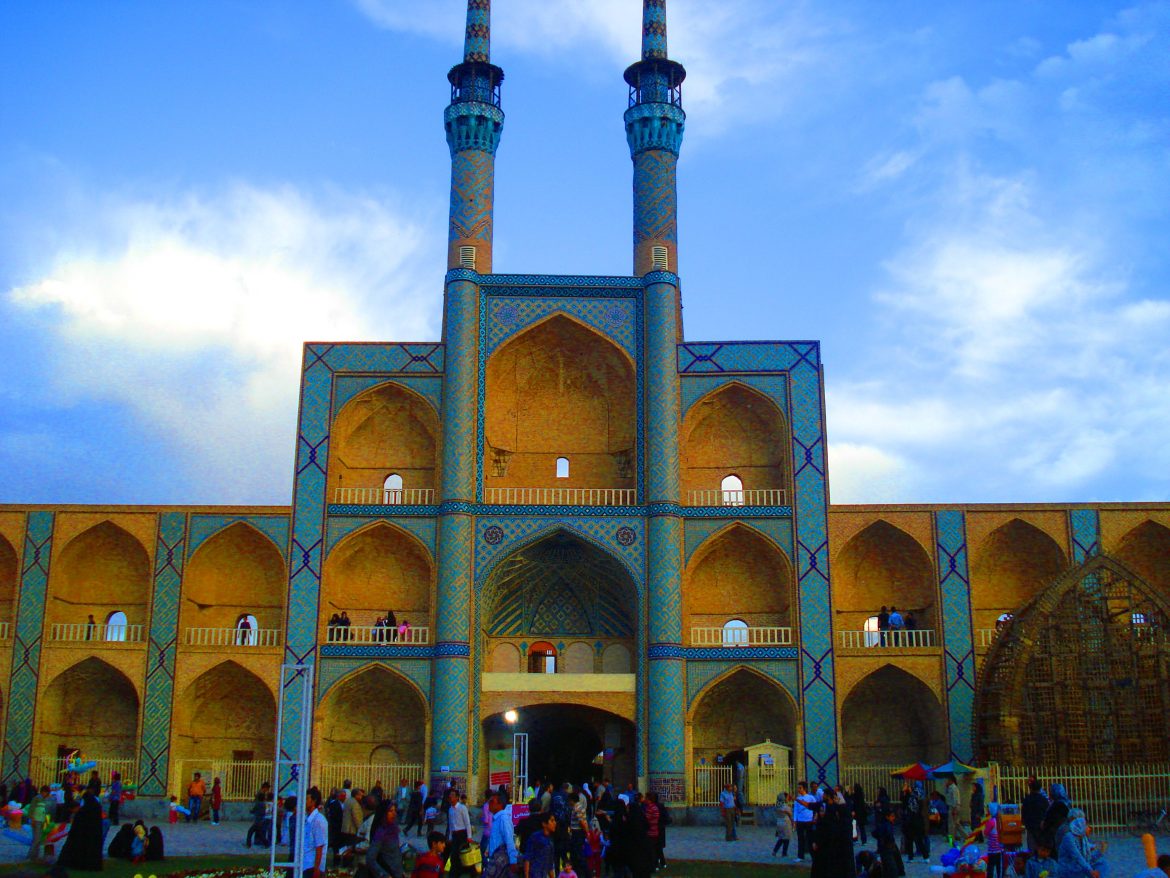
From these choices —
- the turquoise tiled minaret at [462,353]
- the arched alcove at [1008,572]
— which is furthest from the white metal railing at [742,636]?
the turquoise tiled minaret at [462,353]

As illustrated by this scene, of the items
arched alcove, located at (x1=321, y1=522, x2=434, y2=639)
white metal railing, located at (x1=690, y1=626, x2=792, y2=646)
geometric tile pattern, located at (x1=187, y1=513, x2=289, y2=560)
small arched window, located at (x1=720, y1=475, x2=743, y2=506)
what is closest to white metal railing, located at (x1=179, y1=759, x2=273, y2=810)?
arched alcove, located at (x1=321, y1=522, x2=434, y2=639)

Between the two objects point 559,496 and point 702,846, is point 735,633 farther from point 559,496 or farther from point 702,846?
point 702,846

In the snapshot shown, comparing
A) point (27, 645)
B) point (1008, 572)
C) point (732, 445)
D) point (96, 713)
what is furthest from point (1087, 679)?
point (27, 645)

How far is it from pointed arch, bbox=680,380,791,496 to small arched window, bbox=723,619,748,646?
3.02 meters

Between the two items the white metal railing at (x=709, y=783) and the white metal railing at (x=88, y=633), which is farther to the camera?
the white metal railing at (x=88, y=633)

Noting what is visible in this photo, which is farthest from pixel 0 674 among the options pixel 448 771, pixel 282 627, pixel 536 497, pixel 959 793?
pixel 959 793

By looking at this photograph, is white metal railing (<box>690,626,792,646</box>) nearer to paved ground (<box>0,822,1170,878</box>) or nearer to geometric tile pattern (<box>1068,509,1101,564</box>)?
paved ground (<box>0,822,1170,878</box>)

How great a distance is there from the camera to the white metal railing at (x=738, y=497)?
28.9 meters

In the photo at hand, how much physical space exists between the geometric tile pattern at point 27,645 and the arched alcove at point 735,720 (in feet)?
45.7

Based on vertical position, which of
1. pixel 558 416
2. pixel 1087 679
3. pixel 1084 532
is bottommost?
pixel 1087 679

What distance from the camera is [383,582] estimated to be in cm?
2956

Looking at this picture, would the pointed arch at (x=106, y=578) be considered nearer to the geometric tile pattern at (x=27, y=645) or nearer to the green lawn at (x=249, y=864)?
the geometric tile pattern at (x=27, y=645)

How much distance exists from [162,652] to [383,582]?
16.0 ft

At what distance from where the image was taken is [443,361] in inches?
1145
